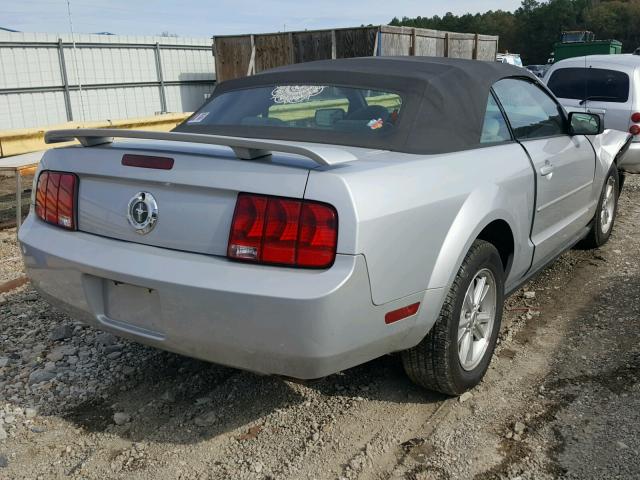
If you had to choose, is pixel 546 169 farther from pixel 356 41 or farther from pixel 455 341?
pixel 356 41

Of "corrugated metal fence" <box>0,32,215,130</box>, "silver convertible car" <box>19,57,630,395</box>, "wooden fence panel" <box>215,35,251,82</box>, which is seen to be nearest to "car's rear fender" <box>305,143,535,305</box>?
"silver convertible car" <box>19,57,630,395</box>

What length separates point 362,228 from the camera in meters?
2.15

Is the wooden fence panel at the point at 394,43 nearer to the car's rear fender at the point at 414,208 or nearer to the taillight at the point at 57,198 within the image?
the car's rear fender at the point at 414,208

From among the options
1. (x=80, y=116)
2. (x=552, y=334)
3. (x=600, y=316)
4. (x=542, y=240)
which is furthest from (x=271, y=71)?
(x=80, y=116)

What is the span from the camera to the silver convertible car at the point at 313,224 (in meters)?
2.16

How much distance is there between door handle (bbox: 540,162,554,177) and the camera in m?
3.44

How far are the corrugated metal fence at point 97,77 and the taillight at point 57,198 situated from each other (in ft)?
38.3

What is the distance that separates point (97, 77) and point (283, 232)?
47.2ft

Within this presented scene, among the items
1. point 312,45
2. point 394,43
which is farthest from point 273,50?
point 394,43

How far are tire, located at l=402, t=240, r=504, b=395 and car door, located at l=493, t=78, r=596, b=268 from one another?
63 centimetres

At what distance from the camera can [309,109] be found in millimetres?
3279

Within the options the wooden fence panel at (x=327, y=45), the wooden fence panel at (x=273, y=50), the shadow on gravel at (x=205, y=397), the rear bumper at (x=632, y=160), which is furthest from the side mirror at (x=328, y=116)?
the wooden fence panel at (x=273, y=50)

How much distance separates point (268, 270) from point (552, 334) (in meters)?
2.31

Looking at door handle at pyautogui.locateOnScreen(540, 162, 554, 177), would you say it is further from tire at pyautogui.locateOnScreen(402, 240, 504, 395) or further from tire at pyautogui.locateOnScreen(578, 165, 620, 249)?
tire at pyautogui.locateOnScreen(578, 165, 620, 249)
